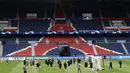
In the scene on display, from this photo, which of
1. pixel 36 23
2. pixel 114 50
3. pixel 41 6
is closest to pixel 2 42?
pixel 36 23

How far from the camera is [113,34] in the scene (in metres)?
75.2

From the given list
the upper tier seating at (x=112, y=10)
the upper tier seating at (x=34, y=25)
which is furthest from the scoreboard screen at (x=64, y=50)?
the upper tier seating at (x=112, y=10)

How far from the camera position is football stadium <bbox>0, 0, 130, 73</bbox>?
68.9 metres

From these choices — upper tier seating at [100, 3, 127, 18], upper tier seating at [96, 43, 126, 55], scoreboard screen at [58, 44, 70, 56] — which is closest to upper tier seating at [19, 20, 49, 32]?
scoreboard screen at [58, 44, 70, 56]

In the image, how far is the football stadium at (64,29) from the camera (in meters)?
68.9

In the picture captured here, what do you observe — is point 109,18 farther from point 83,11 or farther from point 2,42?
point 2,42

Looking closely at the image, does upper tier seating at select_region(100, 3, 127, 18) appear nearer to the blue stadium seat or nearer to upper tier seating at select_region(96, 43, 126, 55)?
the blue stadium seat

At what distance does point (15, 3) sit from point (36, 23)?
8313 millimetres

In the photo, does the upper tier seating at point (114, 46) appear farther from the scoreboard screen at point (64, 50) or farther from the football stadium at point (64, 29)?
the scoreboard screen at point (64, 50)

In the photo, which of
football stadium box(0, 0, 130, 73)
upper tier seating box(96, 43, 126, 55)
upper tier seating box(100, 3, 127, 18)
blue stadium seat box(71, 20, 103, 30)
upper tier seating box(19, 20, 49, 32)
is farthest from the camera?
upper tier seating box(100, 3, 127, 18)

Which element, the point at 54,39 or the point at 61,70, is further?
the point at 54,39

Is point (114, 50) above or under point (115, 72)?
under

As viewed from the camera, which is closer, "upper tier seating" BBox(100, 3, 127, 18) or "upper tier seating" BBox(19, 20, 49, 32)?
"upper tier seating" BBox(19, 20, 49, 32)

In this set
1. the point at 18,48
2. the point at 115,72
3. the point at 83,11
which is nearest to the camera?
the point at 115,72
